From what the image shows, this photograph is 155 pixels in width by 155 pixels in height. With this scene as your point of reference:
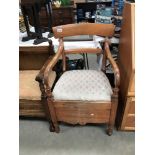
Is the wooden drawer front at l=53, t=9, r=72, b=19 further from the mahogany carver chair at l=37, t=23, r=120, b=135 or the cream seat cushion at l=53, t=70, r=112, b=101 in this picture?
the cream seat cushion at l=53, t=70, r=112, b=101

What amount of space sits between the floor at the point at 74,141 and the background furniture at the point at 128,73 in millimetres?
145

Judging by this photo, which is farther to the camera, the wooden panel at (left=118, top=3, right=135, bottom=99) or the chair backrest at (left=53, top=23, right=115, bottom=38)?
the chair backrest at (left=53, top=23, right=115, bottom=38)

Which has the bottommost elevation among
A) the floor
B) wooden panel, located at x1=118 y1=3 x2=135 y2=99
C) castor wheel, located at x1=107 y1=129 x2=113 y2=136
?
A: the floor

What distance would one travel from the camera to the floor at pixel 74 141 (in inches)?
61.8

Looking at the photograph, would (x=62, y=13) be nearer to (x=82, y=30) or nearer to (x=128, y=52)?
(x=82, y=30)

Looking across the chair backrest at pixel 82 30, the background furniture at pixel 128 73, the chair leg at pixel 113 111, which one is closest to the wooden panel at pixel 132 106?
the background furniture at pixel 128 73

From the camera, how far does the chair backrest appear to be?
1.57m

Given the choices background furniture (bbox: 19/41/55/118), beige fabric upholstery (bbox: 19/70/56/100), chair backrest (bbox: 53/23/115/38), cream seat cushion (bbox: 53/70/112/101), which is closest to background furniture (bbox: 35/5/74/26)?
background furniture (bbox: 19/41/55/118)

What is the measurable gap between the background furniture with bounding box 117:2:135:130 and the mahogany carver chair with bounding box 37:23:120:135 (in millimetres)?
94

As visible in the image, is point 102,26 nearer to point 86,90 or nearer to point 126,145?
point 86,90

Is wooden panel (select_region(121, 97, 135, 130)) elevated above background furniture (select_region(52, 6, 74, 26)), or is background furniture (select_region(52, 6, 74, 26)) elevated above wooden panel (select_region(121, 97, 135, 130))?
background furniture (select_region(52, 6, 74, 26))
